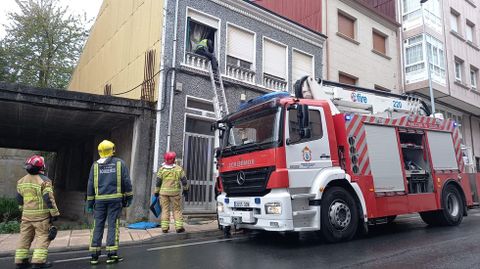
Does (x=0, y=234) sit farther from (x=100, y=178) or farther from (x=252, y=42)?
(x=252, y=42)

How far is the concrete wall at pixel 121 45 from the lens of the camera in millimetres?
12938

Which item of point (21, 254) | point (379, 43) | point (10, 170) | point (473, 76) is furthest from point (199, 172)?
point (10, 170)

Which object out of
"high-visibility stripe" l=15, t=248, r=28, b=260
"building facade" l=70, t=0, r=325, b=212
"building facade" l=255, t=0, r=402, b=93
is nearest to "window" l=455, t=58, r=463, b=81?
"building facade" l=255, t=0, r=402, b=93

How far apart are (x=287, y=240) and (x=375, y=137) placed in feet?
9.18

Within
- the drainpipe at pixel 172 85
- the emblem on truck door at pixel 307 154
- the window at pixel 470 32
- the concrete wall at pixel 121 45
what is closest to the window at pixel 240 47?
the drainpipe at pixel 172 85

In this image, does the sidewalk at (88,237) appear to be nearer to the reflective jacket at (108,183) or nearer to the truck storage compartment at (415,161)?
the reflective jacket at (108,183)

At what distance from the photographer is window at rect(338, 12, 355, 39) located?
709 inches

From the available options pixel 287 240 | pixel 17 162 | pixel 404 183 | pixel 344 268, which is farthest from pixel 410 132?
pixel 17 162

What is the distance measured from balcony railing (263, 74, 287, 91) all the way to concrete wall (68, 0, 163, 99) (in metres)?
4.27

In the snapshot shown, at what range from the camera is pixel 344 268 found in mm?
5184

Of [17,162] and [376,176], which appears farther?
[17,162]

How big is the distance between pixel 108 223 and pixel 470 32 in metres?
25.7

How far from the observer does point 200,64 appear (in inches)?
492

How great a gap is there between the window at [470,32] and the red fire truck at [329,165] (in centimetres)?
1789
